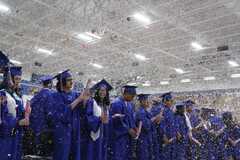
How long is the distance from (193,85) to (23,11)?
44.9 ft

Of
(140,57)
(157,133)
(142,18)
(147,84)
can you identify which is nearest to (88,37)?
(142,18)

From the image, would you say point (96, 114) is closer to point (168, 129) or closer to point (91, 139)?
point (91, 139)

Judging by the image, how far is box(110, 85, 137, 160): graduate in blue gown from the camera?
4336mm

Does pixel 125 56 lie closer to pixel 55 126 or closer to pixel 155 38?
pixel 155 38

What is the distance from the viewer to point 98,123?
3.82 m

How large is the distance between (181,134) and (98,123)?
9.97 feet

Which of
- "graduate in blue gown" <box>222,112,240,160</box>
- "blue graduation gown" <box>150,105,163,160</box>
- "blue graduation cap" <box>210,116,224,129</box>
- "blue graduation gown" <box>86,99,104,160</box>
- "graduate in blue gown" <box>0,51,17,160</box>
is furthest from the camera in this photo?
"graduate in blue gown" <box>222,112,240,160</box>

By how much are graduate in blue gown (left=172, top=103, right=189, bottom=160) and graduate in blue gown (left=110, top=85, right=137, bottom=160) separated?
1826 mm

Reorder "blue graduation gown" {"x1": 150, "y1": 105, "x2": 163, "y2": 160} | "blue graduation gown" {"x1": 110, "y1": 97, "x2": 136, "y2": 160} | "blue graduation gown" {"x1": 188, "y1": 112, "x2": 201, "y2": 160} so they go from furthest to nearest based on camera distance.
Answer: "blue graduation gown" {"x1": 188, "y1": 112, "x2": 201, "y2": 160} → "blue graduation gown" {"x1": 150, "y1": 105, "x2": 163, "y2": 160} → "blue graduation gown" {"x1": 110, "y1": 97, "x2": 136, "y2": 160}

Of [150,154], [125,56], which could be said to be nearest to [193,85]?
[125,56]

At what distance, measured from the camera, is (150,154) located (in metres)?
5.00

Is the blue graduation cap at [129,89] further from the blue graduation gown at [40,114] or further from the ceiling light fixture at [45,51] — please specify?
the ceiling light fixture at [45,51]

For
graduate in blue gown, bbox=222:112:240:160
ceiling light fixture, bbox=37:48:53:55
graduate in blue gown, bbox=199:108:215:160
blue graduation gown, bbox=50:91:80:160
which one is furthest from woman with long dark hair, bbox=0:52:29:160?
ceiling light fixture, bbox=37:48:53:55

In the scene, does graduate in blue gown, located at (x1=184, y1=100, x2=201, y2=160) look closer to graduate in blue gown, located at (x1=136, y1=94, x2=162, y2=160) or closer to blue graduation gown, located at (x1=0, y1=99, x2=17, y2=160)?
graduate in blue gown, located at (x1=136, y1=94, x2=162, y2=160)
